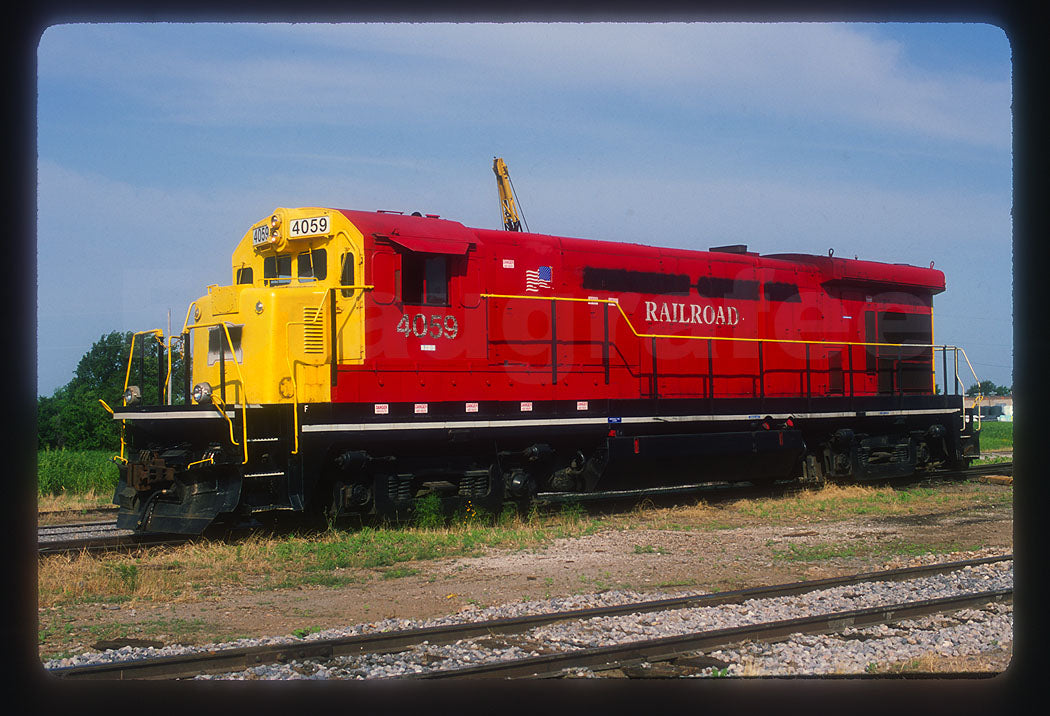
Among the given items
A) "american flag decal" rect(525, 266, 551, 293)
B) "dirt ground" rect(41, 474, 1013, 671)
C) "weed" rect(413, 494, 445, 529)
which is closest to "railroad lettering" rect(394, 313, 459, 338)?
"american flag decal" rect(525, 266, 551, 293)

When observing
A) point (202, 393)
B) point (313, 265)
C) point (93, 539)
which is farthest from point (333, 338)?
point (93, 539)

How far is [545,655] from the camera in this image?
5453mm

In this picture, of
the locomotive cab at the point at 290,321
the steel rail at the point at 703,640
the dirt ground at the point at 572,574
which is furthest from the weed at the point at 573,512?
the steel rail at the point at 703,640

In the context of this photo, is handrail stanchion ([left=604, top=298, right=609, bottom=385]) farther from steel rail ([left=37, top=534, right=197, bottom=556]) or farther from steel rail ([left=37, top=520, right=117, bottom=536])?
steel rail ([left=37, top=520, right=117, bottom=536])

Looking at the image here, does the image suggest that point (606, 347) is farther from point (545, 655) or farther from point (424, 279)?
point (545, 655)

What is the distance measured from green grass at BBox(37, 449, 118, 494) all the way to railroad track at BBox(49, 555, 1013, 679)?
38.1ft

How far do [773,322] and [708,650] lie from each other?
9192 millimetres

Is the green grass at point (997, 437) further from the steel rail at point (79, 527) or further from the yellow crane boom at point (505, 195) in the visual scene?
the steel rail at point (79, 527)

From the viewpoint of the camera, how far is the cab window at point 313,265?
1043cm

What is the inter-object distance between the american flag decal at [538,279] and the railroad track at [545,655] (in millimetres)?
5490
